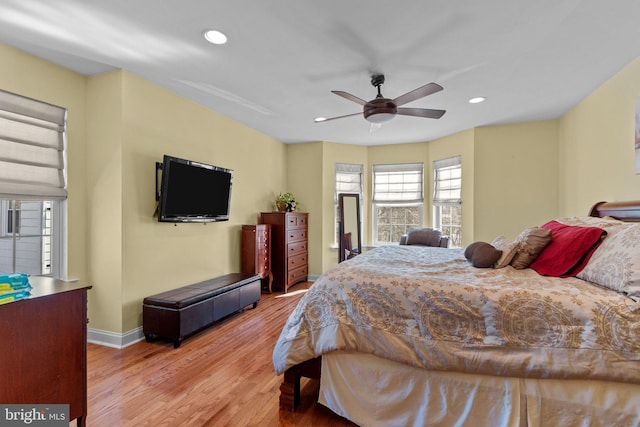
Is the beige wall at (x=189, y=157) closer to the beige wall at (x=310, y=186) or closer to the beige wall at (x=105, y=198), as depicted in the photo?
the beige wall at (x=105, y=198)

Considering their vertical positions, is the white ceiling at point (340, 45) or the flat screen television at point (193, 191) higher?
the white ceiling at point (340, 45)

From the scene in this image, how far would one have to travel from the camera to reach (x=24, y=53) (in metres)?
2.38

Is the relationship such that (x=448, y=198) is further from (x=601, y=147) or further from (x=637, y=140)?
(x=637, y=140)

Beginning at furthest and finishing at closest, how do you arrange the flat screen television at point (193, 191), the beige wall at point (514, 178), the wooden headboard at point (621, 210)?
the beige wall at point (514, 178)
the flat screen television at point (193, 191)
the wooden headboard at point (621, 210)

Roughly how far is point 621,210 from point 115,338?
15.1 ft

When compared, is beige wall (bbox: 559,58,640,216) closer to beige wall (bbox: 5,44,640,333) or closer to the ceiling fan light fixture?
beige wall (bbox: 5,44,640,333)

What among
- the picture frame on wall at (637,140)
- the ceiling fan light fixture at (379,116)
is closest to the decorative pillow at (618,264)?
the picture frame on wall at (637,140)

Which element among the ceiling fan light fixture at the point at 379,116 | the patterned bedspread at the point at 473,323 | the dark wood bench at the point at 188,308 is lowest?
the dark wood bench at the point at 188,308

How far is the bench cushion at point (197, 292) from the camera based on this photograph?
2.73 metres

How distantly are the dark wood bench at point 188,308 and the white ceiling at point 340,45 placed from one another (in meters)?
2.17

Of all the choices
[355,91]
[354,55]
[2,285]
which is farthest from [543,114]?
[2,285]

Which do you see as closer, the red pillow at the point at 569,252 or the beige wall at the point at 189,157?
the red pillow at the point at 569,252

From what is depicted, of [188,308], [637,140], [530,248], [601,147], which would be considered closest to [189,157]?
[188,308]

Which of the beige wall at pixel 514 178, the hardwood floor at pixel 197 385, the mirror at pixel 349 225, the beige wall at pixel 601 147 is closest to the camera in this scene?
the hardwood floor at pixel 197 385
